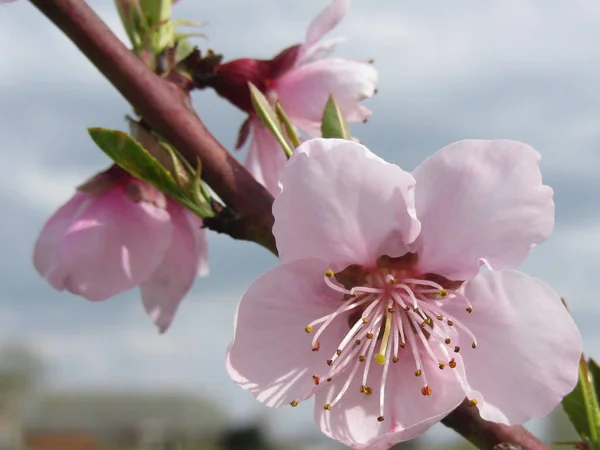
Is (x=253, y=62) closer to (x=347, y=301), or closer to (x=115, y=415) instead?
(x=347, y=301)

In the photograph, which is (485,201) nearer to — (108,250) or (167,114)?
(167,114)

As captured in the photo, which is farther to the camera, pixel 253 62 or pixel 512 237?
pixel 253 62

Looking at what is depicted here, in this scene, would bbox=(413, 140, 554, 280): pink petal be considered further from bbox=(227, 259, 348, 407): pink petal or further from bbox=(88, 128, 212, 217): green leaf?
bbox=(88, 128, 212, 217): green leaf

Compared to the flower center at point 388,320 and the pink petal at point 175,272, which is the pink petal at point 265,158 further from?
the flower center at point 388,320

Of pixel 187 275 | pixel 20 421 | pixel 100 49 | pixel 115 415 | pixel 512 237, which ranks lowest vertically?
pixel 115 415

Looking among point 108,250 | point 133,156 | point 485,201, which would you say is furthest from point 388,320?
point 108,250

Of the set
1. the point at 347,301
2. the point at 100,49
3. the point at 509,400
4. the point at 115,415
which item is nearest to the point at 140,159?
the point at 100,49
